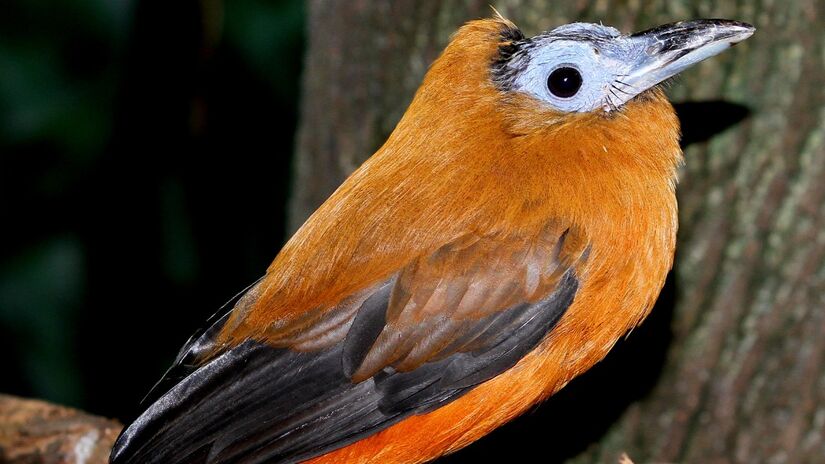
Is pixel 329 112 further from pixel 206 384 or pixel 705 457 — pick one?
pixel 705 457

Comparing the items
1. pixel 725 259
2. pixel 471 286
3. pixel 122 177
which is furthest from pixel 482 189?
pixel 122 177

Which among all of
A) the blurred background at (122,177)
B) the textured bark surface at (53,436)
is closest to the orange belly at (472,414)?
the textured bark surface at (53,436)

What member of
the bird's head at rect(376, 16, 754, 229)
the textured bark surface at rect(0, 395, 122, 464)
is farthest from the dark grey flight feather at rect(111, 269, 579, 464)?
the textured bark surface at rect(0, 395, 122, 464)

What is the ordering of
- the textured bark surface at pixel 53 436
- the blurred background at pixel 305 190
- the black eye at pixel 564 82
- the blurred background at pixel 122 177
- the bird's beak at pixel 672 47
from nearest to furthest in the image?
the bird's beak at pixel 672 47
the black eye at pixel 564 82
the textured bark surface at pixel 53 436
the blurred background at pixel 305 190
the blurred background at pixel 122 177

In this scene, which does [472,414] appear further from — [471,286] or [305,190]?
[305,190]

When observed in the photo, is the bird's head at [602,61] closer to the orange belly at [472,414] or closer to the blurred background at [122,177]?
the orange belly at [472,414]

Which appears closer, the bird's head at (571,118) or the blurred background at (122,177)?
the bird's head at (571,118)

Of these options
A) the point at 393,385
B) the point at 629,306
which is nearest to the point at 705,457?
the point at 629,306

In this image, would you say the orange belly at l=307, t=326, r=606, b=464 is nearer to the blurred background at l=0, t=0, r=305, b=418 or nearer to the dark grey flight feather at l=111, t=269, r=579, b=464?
the dark grey flight feather at l=111, t=269, r=579, b=464
